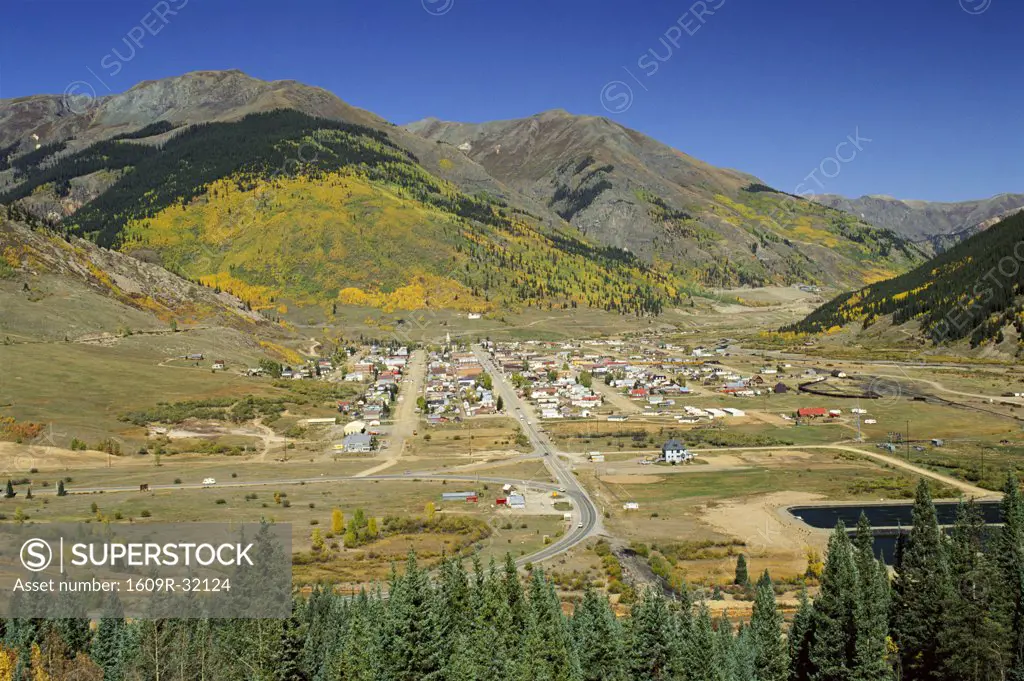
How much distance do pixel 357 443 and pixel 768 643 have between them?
3035 inches

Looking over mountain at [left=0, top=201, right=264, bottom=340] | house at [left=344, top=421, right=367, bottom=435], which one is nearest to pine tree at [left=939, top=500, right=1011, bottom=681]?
house at [left=344, top=421, right=367, bottom=435]

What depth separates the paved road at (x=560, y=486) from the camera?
6500 cm

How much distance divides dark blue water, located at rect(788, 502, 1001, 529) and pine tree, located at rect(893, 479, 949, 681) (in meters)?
31.4

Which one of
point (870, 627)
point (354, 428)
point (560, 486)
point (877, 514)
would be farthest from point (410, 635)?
point (354, 428)

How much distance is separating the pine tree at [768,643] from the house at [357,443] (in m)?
73.1

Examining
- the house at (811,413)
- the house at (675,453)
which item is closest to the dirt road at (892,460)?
the house at (675,453)

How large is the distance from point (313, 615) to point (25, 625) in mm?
12659

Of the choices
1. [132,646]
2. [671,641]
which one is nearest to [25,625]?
[132,646]

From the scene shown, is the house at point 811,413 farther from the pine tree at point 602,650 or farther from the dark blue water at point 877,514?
the pine tree at point 602,650

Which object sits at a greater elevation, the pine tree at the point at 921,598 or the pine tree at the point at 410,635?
the pine tree at the point at 410,635

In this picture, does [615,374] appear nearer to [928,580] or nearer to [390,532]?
[390,532]

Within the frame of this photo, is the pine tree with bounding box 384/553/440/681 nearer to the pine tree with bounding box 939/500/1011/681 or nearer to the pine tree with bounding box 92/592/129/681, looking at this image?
the pine tree with bounding box 92/592/129/681

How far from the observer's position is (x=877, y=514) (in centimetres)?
7400

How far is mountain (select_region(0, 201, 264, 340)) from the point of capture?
480ft
